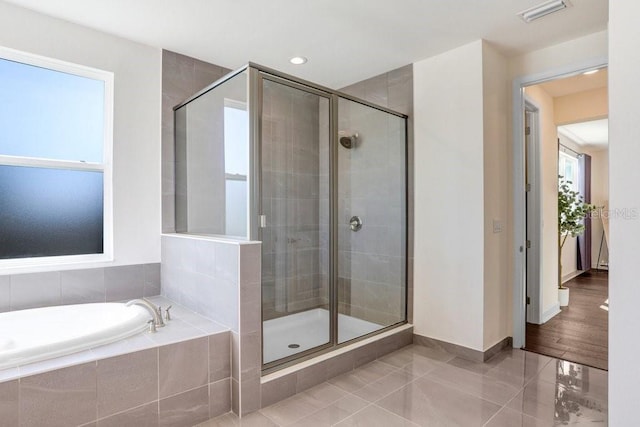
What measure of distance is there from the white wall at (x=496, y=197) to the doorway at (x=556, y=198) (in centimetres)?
12

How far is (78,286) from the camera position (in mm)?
2572

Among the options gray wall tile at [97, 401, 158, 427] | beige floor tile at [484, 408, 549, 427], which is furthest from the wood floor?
gray wall tile at [97, 401, 158, 427]

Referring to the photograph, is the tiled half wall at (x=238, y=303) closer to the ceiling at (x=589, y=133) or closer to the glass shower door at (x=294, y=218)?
the glass shower door at (x=294, y=218)

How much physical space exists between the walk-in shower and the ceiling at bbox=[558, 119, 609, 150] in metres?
→ 2.43

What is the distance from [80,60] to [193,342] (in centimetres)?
215

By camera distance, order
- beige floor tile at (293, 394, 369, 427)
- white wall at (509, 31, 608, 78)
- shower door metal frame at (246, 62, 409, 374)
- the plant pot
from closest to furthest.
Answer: beige floor tile at (293, 394, 369, 427) → shower door metal frame at (246, 62, 409, 374) → white wall at (509, 31, 608, 78) → the plant pot

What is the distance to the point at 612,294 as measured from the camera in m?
1.60

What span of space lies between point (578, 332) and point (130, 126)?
434cm

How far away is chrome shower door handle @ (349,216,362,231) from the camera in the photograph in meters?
3.00

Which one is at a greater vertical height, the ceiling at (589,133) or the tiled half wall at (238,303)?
the ceiling at (589,133)

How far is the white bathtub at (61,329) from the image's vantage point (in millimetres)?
1641

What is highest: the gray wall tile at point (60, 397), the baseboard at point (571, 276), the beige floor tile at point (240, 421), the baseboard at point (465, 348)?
the gray wall tile at point (60, 397)

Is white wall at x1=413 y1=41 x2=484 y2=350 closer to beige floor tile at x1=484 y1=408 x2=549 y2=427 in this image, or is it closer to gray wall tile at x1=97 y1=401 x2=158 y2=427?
beige floor tile at x1=484 y1=408 x2=549 y2=427

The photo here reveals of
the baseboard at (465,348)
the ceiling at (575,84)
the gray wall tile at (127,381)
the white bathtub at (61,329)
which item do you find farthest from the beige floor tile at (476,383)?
the ceiling at (575,84)
